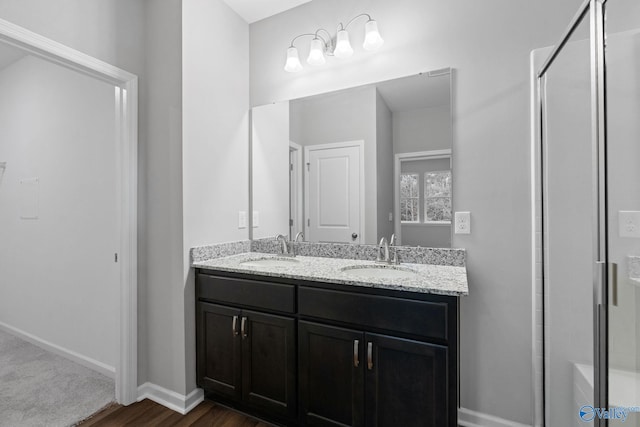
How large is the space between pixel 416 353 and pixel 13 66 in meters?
4.22

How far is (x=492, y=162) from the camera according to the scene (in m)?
1.70

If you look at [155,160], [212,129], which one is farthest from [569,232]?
[155,160]

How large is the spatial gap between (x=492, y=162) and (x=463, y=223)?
0.36 m

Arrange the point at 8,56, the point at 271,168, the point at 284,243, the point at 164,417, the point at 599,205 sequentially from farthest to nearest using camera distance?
the point at 8,56 < the point at 271,168 < the point at 284,243 < the point at 164,417 < the point at 599,205

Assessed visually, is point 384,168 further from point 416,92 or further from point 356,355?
point 356,355

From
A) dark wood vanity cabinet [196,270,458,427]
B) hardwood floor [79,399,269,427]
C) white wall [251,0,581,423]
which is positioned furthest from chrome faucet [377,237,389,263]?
hardwood floor [79,399,269,427]

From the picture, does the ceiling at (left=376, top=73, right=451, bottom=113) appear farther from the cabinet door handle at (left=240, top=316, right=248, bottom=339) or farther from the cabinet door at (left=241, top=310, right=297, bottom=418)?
the cabinet door handle at (left=240, top=316, right=248, bottom=339)

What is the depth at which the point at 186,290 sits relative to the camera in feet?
6.37

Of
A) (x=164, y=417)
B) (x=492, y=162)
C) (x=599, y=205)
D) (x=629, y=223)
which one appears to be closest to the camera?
(x=629, y=223)

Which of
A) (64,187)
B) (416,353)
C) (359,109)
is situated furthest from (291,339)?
(64,187)

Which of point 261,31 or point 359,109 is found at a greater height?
point 261,31

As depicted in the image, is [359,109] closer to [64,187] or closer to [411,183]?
[411,183]

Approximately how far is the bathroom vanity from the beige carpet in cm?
75

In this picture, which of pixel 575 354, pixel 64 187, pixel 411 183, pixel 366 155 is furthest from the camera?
pixel 64 187
